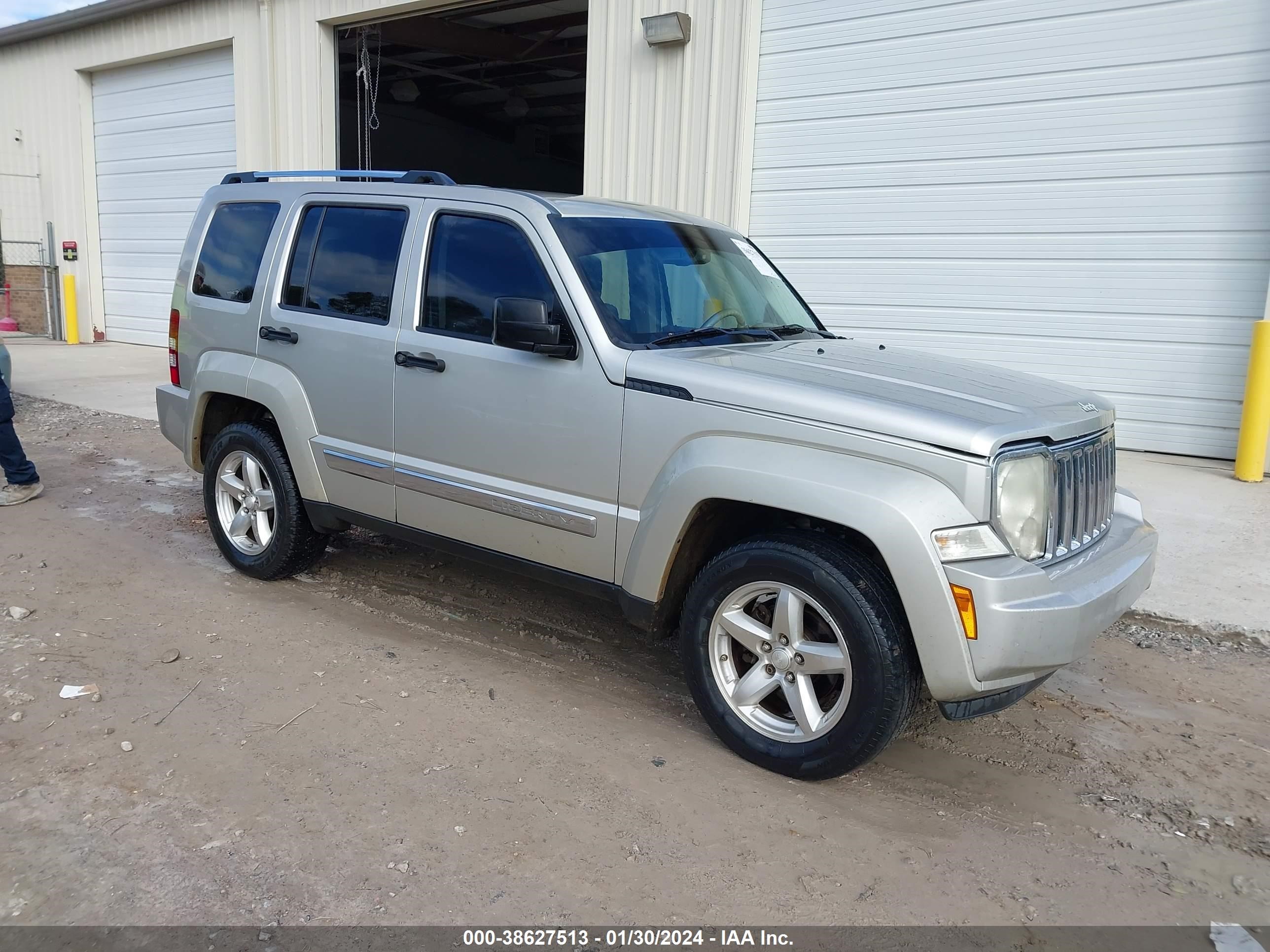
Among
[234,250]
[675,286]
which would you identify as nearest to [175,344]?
[234,250]

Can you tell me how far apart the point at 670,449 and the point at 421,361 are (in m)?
1.33

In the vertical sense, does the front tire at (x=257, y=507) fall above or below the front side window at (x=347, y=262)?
below

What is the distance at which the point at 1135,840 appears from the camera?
3.22 metres

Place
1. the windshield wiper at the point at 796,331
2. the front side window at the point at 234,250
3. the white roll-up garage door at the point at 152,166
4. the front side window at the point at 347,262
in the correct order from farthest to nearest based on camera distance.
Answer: the white roll-up garage door at the point at 152,166, the front side window at the point at 234,250, the front side window at the point at 347,262, the windshield wiper at the point at 796,331

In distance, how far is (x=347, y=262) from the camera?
4.85 metres

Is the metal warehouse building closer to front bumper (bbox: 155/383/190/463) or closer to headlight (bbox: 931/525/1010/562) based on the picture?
front bumper (bbox: 155/383/190/463)

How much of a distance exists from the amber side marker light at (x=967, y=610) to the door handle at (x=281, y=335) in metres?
3.37

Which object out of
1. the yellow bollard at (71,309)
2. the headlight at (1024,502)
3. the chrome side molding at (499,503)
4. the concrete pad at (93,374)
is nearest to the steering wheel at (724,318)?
the chrome side molding at (499,503)

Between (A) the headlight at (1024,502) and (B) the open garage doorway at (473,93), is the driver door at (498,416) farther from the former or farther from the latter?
(B) the open garage doorway at (473,93)

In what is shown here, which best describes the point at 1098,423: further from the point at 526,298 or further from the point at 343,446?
the point at 343,446

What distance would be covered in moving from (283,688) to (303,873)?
4.45 ft

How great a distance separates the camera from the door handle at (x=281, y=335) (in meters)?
4.93

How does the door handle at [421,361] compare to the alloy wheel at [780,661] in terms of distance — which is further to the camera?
the door handle at [421,361]

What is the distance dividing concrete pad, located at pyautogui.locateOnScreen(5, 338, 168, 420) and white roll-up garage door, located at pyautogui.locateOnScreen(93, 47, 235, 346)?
0.83 m
